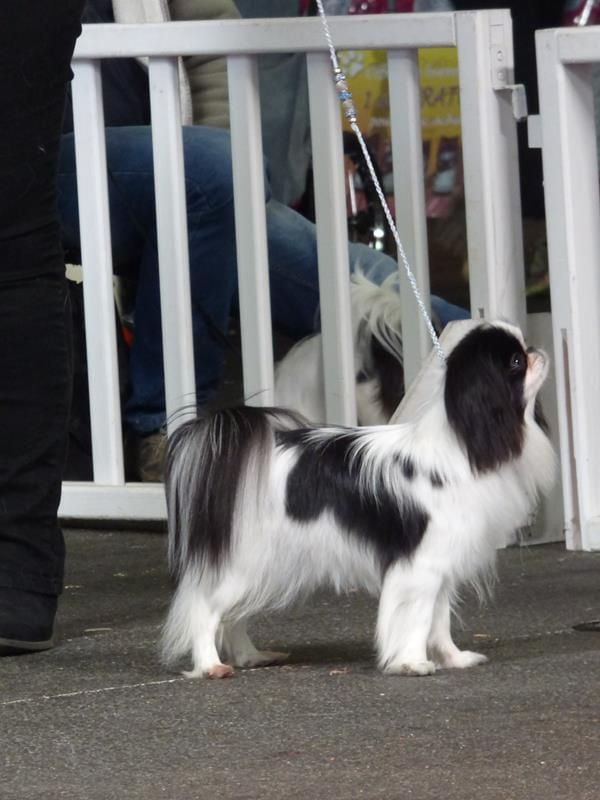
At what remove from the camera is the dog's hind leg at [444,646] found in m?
3.67

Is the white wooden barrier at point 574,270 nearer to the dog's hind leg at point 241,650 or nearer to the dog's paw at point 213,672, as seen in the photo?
the dog's hind leg at point 241,650

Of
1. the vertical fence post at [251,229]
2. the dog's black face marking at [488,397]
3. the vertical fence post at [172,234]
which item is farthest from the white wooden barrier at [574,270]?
the dog's black face marking at [488,397]

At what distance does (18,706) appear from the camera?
11.4 feet

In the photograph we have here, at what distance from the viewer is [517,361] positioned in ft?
11.6

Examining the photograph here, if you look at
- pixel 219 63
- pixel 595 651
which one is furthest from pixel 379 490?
pixel 219 63

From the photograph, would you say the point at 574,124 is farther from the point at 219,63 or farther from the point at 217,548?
the point at 217,548

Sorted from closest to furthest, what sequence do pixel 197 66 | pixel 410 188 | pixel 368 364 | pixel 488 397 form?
pixel 488 397, pixel 410 188, pixel 368 364, pixel 197 66

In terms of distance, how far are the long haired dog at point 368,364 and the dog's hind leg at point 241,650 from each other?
4.22 feet

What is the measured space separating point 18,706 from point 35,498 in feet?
1.89

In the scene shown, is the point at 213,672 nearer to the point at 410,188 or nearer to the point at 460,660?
the point at 460,660

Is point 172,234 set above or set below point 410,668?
above

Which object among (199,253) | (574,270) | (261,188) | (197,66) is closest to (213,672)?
(574,270)

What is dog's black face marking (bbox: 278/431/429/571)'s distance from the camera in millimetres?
3580

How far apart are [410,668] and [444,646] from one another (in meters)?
0.11
